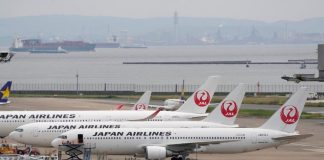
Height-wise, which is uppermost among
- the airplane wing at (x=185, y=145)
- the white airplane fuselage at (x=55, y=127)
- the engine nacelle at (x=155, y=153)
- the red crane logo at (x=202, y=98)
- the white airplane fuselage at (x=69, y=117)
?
the red crane logo at (x=202, y=98)

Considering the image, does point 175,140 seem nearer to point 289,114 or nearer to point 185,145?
point 185,145

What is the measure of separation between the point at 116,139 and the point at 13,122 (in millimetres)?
16070

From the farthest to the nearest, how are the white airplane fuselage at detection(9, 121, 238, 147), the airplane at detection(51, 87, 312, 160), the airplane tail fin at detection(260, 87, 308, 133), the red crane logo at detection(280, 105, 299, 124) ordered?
1. the white airplane fuselage at detection(9, 121, 238, 147)
2. the red crane logo at detection(280, 105, 299, 124)
3. the airplane tail fin at detection(260, 87, 308, 133)
4. the airplane at detection(51, 87, 312, 160)

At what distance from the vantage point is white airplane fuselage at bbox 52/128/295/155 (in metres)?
59.7

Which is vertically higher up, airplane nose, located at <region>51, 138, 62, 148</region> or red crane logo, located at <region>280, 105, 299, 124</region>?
red crane logo, located at <region>280, 105, 299, 124</region>

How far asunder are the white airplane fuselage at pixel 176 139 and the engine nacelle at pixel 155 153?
32.0 inches

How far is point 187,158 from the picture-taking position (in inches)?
2443

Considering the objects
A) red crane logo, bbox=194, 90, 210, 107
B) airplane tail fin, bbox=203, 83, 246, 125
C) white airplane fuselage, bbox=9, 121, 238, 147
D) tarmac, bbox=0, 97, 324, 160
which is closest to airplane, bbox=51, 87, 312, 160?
white airplane fuselage, bbox=9, 121, 238, 147

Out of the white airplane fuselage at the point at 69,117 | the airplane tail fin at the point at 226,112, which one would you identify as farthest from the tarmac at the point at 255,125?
the white airplane fuselage at the point at 69,117

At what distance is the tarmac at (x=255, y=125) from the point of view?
65.3 meters

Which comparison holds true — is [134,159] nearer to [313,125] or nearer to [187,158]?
[187,158]

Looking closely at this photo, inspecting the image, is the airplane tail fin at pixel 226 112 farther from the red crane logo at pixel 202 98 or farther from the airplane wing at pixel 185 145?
the red crane logo at pixel 202 98

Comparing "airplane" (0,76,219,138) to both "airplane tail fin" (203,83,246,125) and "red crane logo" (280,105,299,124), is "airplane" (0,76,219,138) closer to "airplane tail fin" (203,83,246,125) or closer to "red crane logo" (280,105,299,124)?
"airplane tail fin" (203,83,246,125)

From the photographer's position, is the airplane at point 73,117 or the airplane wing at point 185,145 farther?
the airplane at point 73,117
